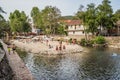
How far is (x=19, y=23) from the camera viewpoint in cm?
13475

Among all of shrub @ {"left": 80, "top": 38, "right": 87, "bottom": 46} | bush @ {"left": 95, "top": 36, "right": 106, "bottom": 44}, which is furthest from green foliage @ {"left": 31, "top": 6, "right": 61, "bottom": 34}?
bush @ {"left": 95, "top": 36, "right": 106, "bottom": 44}

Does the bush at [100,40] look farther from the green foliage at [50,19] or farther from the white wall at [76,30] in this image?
the green foliage at [50,19]

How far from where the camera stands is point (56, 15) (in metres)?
118

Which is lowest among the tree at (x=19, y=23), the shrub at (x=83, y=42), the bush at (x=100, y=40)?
the shrub at (x=83, y=42)

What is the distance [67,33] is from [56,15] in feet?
38.6

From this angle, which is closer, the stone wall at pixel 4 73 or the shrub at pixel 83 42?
the stone wall at pixel 4 73

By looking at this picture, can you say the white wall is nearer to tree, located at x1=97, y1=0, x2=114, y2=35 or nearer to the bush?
tree, located at x1=97, y1=0, x2=114, y2=35

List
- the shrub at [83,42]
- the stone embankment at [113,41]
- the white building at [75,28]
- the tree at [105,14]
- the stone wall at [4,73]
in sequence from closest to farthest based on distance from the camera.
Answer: the stone wall at [4,73], the stone embankment at [113,41], the tree at [105,14], the shrub at [83,42], the white building at [75,28]

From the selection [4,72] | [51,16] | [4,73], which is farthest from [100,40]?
[4,73]

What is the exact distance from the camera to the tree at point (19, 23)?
443ft

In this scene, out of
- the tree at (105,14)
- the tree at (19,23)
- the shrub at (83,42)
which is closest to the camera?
the tree at (105,14)

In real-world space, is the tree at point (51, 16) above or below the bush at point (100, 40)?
above

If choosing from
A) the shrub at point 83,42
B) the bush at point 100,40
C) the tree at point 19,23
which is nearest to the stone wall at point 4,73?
the bush at point 100,40

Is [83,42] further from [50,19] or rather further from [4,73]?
[4,73]
